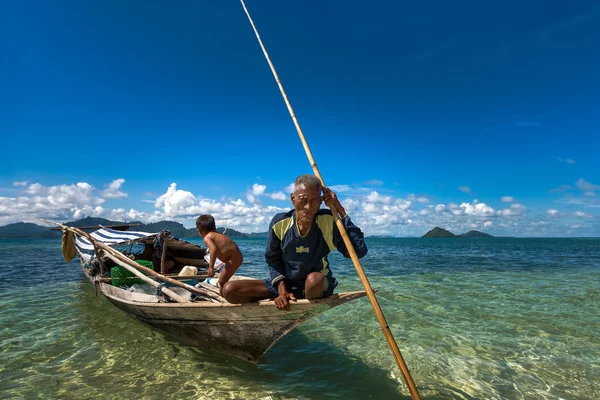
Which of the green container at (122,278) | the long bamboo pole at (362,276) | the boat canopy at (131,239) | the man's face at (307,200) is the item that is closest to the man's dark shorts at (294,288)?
the long bamboo pole at (362,276)

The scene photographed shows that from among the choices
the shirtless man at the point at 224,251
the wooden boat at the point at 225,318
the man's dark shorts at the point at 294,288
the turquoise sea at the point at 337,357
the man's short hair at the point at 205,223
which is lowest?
the turquoise sea at the point at 337,357

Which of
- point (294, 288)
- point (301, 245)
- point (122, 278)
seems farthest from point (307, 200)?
point (122, 278)

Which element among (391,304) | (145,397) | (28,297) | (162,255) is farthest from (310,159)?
(28,297)

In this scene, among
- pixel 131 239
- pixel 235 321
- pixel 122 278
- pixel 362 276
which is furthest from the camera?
pixel 131 239

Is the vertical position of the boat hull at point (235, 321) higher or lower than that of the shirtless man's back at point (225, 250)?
lower

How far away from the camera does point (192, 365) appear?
16.1 feet

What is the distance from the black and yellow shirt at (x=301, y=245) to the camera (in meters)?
3.45

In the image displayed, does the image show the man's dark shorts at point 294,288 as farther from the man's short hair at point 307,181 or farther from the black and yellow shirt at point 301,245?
the man's short hair at point 307,181

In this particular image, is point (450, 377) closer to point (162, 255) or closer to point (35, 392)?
point (35, 392)

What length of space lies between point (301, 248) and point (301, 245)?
0.12 ft

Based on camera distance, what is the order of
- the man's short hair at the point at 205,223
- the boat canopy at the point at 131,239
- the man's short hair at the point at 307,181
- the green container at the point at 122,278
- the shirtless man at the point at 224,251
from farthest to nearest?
the boat canopy at the point at 131,239 → the green container at the point at 122,278 → the man's short hair at the point at 205,223 → the shirtless man at the point at 224,251 → the man's short hair at the point at 307,181

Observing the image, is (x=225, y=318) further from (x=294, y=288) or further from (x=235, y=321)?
(x=294, y=288)

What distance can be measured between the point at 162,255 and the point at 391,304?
24.3ft

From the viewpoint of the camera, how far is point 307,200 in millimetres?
3193
